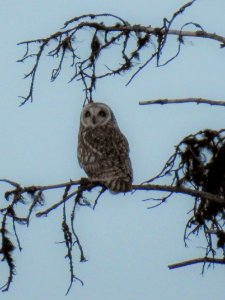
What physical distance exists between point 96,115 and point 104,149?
117 centimetres

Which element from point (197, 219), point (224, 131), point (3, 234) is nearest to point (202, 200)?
point (197, 219)

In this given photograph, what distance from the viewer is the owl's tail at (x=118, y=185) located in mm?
7990

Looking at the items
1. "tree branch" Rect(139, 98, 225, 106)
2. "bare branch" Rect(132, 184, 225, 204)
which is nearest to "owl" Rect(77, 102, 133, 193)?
"bare branch" Rect(132, 184, 225, 204)

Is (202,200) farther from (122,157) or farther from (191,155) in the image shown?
(122,157)

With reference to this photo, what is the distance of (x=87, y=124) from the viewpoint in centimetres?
1084

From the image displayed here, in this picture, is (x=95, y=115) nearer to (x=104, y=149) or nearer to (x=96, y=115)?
(x=96, y=115)

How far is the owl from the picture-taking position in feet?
27.9

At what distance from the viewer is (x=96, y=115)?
10883 mm

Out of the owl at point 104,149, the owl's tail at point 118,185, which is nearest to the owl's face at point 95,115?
the owl at point 104,149

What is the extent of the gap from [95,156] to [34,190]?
3391 millimetres

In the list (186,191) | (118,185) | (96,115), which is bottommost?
(118,185)

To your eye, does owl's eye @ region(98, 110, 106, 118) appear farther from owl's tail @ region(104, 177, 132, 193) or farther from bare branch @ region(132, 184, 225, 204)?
bare branch @ region(132, 184, 225, 204)

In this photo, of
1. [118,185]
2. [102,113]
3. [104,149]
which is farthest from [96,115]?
[118,185]

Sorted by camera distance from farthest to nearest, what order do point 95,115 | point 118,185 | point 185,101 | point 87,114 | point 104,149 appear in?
point 87,114, point 95,115, point 104,149, point 118,185, point 185,101
